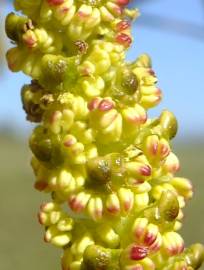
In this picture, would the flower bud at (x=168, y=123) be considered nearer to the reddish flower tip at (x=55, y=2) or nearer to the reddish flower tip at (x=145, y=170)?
the reddish flower tip at (x=145, y=170)

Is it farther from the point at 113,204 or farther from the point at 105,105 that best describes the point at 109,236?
the point at 105,105

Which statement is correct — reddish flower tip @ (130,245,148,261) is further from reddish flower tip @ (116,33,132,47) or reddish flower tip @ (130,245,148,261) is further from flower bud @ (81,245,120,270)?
reddish flower tip @ (116,33,132,47)

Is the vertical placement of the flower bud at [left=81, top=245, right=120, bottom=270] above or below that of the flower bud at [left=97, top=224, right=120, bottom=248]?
below

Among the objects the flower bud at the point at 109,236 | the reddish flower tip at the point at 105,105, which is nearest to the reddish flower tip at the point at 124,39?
the reddish flower tip at the point at 105,105

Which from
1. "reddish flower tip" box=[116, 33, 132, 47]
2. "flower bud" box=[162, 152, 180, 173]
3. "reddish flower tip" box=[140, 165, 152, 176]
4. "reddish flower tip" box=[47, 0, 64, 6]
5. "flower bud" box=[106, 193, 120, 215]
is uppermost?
"reddish flower tip" box=[47, 0, 64, 6]

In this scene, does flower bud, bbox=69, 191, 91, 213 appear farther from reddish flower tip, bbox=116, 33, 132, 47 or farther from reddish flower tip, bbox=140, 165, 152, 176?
reddish flower tip, bbox=116, 33, 132, 47

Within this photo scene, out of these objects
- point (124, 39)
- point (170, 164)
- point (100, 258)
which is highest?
point (124, 39)

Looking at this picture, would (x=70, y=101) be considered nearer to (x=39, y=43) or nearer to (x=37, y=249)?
(x=39, y=43)

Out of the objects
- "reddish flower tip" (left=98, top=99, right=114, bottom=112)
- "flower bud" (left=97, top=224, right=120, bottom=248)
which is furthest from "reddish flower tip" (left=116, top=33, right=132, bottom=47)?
"flower bud" (left=97, top=224, right=120, bottom=248)

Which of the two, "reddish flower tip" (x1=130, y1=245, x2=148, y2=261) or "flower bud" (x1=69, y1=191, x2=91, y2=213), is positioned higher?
"flower bud" (x1=69, y1=191, x2=91, y2=213)

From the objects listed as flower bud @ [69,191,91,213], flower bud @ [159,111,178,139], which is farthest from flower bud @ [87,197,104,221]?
flower bud @ [159,111,178,139]

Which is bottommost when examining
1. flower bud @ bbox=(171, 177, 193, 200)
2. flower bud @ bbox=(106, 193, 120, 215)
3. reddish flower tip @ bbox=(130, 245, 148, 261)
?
reddish flower tip @ bbox=(130, 245, 148, 261)

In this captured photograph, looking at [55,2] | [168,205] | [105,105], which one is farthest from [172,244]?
[55,2]
